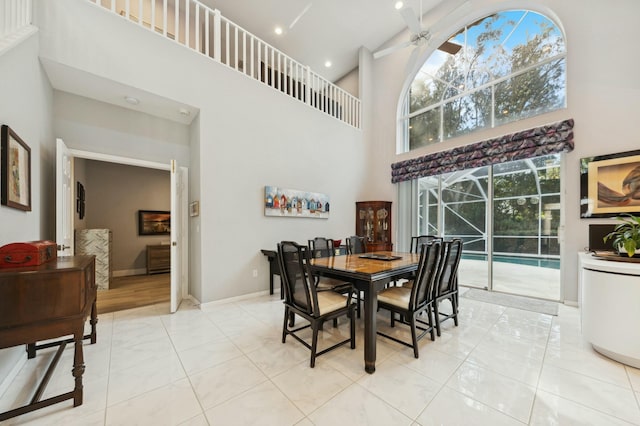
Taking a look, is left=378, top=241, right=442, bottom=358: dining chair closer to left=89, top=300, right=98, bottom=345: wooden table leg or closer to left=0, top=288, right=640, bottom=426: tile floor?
left=0, top=288, right=640, bottom=426: tile floor

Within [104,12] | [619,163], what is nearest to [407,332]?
[619,163]

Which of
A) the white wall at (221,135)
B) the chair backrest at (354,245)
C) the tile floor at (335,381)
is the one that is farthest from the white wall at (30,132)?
the chair backrest at (354,245)

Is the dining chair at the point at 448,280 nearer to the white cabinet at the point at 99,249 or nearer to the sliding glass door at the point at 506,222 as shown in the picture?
the sliding glass door at the point at 506,222

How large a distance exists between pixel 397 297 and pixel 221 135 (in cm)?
320

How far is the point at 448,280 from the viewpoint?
285cm

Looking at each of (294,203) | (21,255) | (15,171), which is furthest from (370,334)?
(15,171)

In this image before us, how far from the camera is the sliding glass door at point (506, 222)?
376cm

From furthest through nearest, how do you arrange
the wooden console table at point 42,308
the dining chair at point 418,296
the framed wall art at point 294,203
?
the framed wall art at point 294,203, the dining chair at point 418,296, the wooden console table at point 42,308

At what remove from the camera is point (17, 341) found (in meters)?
1.37

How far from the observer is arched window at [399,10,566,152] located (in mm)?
3775

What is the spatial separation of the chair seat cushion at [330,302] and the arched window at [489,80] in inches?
165

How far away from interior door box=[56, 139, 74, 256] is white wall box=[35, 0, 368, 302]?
49 cm

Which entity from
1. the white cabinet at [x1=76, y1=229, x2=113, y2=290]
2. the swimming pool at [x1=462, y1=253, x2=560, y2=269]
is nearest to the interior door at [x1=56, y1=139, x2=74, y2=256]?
the white cabinet at [x1=76, y1=229, x2=113, y2=290]

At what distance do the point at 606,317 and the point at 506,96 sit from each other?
144 inches
